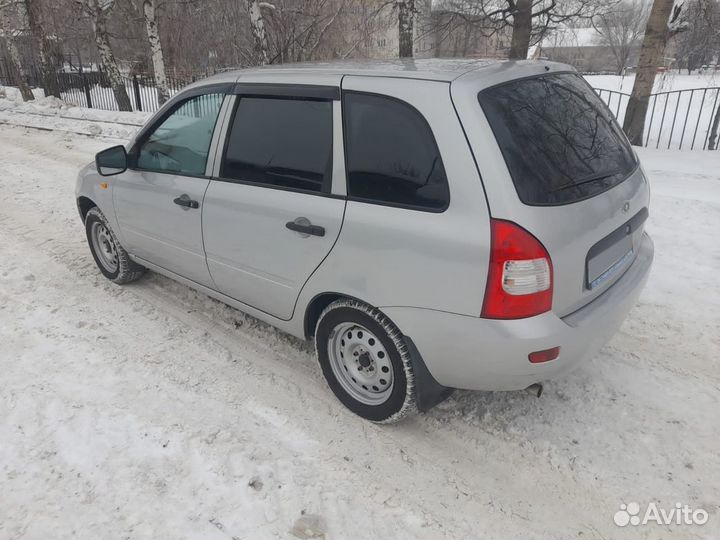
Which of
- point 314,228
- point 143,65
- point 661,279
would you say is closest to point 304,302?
point 314,228

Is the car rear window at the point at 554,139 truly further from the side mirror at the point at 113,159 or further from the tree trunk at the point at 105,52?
the tree trunk at the point at 105,52

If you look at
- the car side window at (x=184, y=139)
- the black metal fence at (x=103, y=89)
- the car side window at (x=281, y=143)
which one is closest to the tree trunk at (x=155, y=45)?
the black metal fence at (x=103, y=89)

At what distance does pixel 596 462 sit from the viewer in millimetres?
2715

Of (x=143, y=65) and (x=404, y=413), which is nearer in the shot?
(x=404, y=413)

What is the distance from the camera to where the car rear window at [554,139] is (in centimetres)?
239

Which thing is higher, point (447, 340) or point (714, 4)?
point (714, 4)

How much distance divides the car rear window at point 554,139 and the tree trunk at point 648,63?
8.38 meters

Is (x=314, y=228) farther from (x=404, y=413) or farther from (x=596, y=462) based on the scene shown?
(x=596, y=462)

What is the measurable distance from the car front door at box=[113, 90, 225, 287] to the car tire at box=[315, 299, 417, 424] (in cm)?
117

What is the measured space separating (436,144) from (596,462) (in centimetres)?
181

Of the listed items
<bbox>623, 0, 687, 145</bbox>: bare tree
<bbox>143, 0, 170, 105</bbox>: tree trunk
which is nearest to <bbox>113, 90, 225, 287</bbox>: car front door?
<bbox>623, 0, 687, 145</bbox>: bare tree

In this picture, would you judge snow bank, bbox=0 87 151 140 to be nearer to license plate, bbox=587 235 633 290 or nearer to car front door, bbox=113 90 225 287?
car front door, bbox=113 90 225 287

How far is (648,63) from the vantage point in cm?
998

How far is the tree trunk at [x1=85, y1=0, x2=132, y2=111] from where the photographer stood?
53.3 feet
